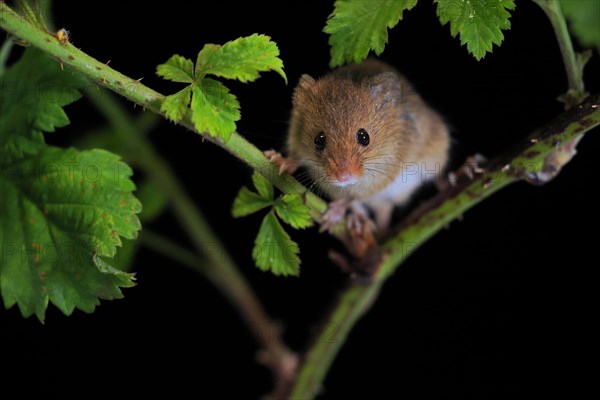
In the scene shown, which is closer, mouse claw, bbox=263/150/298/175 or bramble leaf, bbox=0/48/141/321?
bramble leaf, bbox=0/48/141/321

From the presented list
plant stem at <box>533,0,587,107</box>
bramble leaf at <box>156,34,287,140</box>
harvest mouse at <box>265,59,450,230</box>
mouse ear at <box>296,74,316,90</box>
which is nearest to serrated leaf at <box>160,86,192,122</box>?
bramble leaf at <box>156,34,287,140</box>

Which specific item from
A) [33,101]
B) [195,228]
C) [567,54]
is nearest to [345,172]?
[567,54]

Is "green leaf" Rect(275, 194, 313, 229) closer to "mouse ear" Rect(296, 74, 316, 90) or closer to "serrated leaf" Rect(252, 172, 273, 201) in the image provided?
"serrated leaf" Rect(252, 172, 273, 201)

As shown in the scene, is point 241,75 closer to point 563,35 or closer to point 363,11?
point 363,11

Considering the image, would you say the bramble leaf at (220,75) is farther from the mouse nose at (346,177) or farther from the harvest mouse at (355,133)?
the mouse nose at (346,177)

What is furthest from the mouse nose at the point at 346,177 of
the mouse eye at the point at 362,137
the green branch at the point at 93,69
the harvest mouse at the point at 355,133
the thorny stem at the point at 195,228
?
the thorny stem at the point at 195,228

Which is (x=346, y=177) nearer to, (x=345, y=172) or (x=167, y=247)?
(x=345, y=172)
